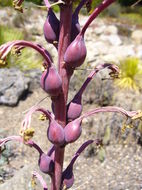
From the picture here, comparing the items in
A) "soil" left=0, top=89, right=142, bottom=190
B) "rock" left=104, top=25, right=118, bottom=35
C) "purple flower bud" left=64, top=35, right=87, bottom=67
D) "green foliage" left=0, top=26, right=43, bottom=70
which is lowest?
"soil" left=0, top=89, right=142, bottom=190

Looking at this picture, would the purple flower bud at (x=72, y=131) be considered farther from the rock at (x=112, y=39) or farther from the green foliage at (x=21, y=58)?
the rock at (x=112, y=39)

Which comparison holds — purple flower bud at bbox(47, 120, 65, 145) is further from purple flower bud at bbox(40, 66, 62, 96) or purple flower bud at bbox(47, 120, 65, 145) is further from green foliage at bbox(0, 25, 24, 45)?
green foliage at bbox(0, 25, 24, 45)

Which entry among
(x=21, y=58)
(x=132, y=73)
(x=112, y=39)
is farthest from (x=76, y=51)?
(x=112, y=39)

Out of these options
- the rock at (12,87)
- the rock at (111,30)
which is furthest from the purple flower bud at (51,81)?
the rock at (111,30)

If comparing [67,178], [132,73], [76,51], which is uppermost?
[132,73]

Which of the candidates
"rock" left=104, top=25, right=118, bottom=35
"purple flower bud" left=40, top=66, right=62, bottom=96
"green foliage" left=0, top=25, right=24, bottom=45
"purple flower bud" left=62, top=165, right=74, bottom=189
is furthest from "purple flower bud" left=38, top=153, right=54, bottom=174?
"rock" left=104, top=25, right=118, bottom=35

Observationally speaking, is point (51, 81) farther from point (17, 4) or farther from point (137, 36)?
point (137, 36)

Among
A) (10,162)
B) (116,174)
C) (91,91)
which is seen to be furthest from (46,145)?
(91,91)

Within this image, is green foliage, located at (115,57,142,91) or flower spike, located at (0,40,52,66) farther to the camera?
green foliage, located at (115,57,142,91)
